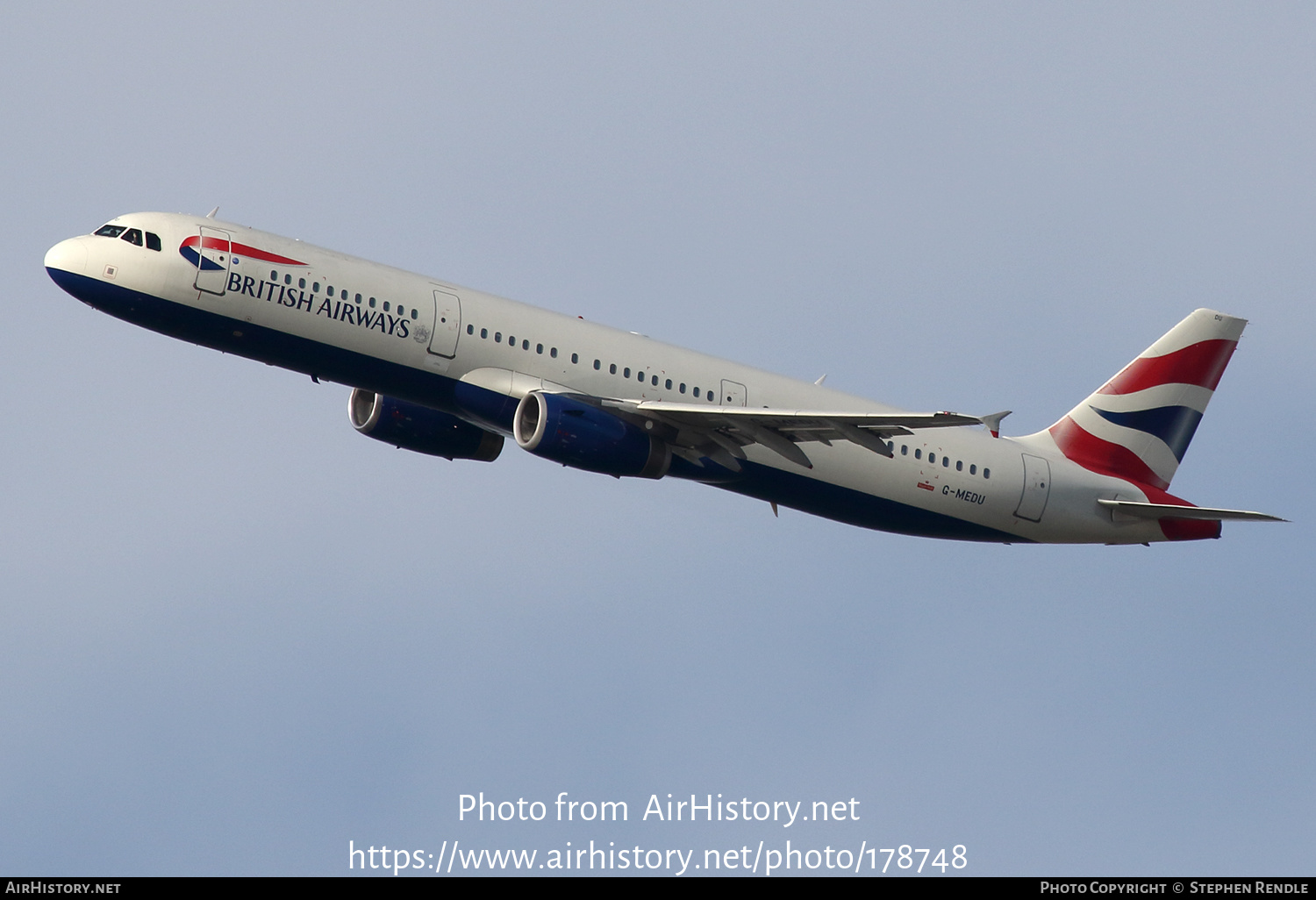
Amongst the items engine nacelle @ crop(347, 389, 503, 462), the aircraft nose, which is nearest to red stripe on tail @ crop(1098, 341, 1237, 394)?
engine nacelle @ crop(347, 389, 503, 462)

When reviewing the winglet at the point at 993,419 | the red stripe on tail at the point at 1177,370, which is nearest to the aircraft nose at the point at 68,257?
the winglet at the point at 993,419

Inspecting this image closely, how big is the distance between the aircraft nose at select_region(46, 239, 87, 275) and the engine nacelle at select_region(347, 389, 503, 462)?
34.8 feet

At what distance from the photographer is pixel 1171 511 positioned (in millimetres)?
56594

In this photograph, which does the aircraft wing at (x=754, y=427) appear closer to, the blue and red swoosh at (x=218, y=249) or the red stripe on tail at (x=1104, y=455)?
the blue and red swoosh at (x=218, y=249)

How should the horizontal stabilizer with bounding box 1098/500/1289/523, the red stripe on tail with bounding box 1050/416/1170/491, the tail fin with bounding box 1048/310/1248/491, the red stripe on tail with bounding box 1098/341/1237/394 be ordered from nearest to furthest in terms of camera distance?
1. the horizontal stabilizer with bounding box 1098/500/1289/523
2. the red stripe on tail with bounding box 1050/416/1170/491
3. the tail fin with bounding box 1048/310/1248/491
4. the red stripe on tail with bounding box 1098/341/1237/394

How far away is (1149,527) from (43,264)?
37.0m

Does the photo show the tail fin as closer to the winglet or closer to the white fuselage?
the white fuselage

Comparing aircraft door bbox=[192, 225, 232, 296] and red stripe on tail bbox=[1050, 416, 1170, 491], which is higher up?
aircraft door bbox=[192, 225, 232, 296]

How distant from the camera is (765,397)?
5338cm

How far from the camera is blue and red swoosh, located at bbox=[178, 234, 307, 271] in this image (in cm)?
4747

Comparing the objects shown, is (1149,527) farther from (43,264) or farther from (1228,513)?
(43,264)

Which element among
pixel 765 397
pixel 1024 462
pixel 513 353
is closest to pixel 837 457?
pixel 765 397

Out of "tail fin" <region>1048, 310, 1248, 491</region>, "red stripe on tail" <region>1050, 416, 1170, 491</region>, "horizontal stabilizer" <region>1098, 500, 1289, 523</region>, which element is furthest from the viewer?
"tail fin" <region>1048, 310, 1248, 491</region>
